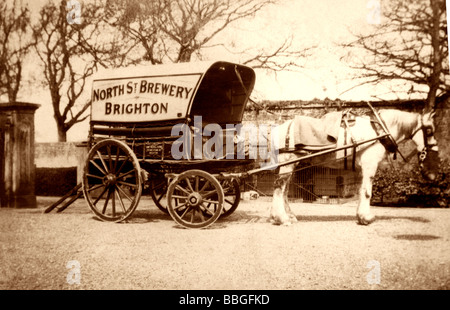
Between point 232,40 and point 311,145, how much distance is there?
1.30m

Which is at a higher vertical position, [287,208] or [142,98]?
[142,98]

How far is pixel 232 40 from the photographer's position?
12.7 feet

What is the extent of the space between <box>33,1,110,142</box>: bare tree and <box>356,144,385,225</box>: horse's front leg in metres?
2.82

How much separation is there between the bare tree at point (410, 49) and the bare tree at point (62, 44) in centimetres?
241

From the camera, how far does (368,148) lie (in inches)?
156

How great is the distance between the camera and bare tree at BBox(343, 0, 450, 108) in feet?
11.1

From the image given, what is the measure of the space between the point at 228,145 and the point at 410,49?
192 centimetres

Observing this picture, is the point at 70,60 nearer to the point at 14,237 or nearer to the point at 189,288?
the point at 14,237

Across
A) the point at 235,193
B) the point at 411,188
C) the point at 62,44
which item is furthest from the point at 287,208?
the point at 62,44

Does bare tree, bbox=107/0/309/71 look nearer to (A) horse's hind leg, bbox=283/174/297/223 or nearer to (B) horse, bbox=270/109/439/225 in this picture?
(B) horse, bbox=270/109/439/225

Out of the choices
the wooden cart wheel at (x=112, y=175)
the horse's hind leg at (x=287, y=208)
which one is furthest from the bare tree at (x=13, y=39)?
the horse's hind leg at (x=287, y=208)

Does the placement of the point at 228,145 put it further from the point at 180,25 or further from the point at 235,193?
the point at 180,25

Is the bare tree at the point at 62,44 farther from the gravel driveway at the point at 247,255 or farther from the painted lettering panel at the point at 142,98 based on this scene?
the gravel driveway at the point at 247,255

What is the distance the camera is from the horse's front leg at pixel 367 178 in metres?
3.52
